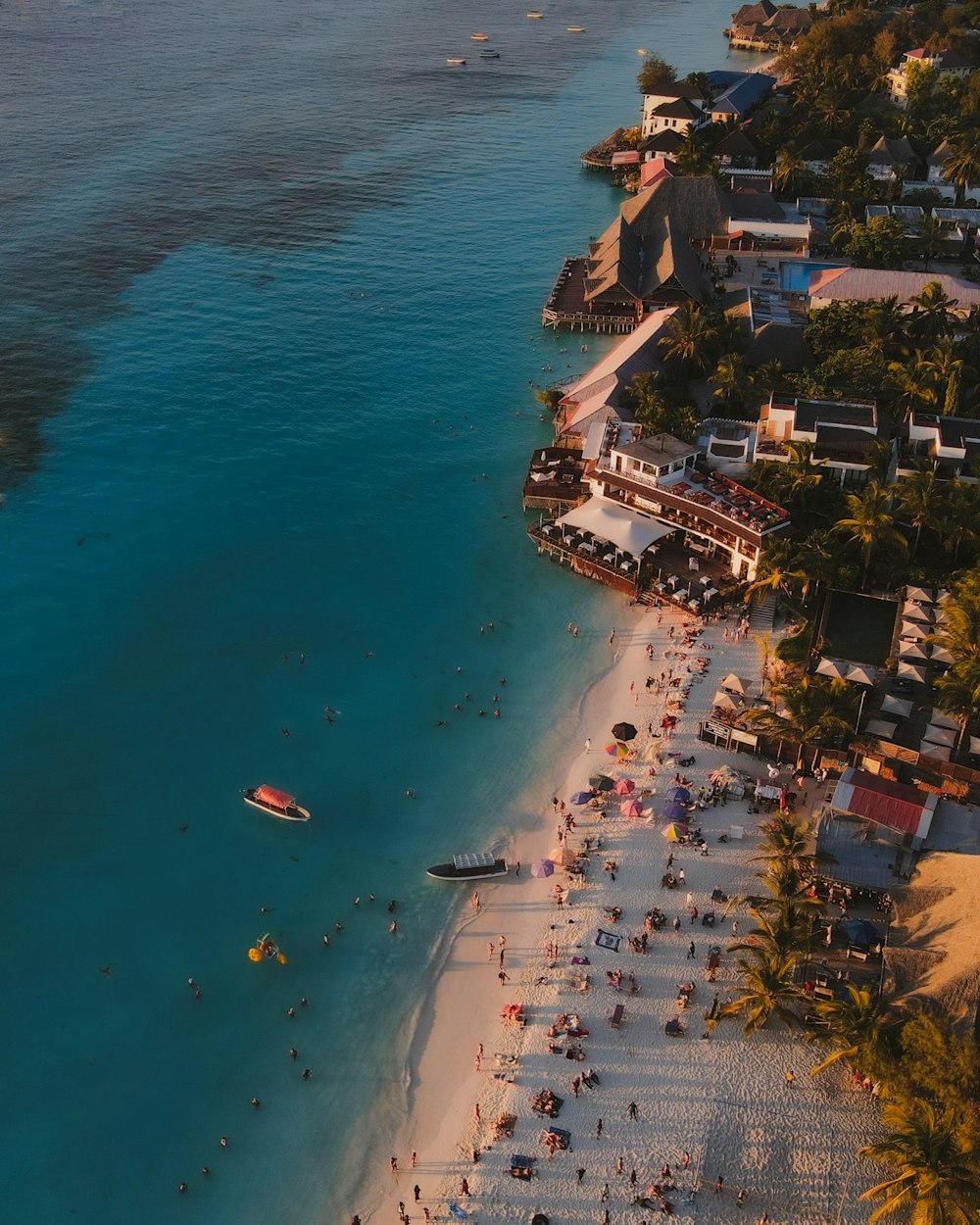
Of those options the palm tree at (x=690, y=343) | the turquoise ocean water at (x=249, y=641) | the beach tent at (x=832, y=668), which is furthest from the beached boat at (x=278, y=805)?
the palm tree at (x=690, y=343)

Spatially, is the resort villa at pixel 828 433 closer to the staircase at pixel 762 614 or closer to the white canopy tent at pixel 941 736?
the staircase at pixel 762 614

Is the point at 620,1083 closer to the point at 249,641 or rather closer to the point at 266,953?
the point at 266,953

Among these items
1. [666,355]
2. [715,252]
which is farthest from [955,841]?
[715,252]

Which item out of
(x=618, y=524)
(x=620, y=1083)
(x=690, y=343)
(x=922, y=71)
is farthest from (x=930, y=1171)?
(x=922, y=71)

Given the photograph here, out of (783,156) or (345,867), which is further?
(783,156)

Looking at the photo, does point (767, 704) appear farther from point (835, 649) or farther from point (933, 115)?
point (933, 115)

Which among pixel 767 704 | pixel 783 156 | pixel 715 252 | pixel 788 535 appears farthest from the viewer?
pixel 783 156
